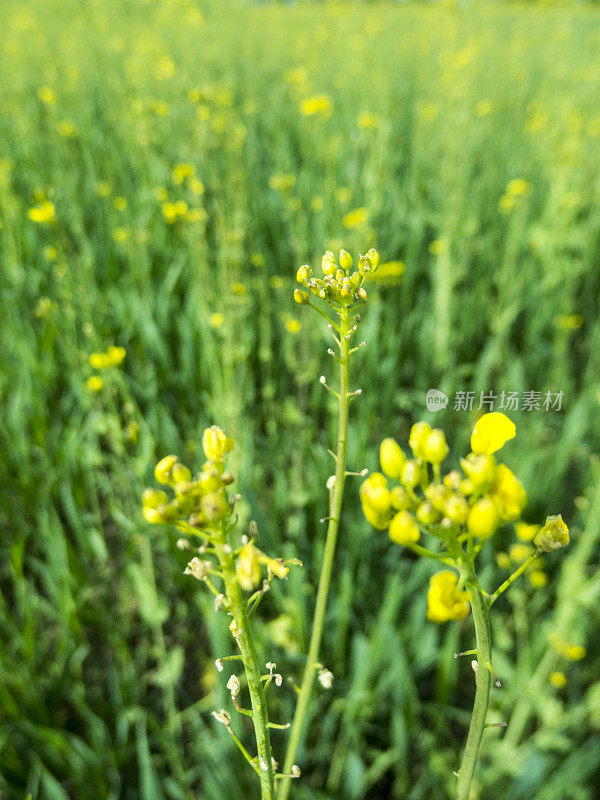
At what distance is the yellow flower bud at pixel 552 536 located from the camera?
1.57ft

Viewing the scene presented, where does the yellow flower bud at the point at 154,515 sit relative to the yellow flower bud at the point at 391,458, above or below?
below

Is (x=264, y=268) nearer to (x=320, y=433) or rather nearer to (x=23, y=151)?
(x=320, y=433)

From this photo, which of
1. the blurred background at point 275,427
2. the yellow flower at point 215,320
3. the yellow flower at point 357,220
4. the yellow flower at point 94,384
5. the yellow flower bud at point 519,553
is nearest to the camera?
the blurred background at point 275,427

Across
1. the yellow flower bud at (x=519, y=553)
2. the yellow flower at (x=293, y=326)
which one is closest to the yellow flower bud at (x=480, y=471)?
the yellow flower bud at (x=519, y=553)

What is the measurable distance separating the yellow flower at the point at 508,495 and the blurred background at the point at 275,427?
900 millimetres

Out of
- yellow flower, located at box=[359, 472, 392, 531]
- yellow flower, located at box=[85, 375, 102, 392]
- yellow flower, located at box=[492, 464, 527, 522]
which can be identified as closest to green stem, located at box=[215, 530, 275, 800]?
yellow flower, located at box=[359, 472, 392, 531]

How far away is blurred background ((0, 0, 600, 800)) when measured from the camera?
133cm

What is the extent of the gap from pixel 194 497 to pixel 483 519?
0.24 m

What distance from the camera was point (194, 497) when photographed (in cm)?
48

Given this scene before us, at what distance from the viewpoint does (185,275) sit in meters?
2.55

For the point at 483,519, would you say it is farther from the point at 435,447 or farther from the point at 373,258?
the point at 373,258

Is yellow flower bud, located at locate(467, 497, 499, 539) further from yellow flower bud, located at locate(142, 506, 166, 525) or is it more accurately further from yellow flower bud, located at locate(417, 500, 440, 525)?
yellow flower bud, located at locate(142, 506, 166, 525)

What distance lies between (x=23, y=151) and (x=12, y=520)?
8.77 ft

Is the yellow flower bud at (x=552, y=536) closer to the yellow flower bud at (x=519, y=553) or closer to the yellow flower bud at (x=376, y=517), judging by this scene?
the yellow flower bud at (x=376, y=517)
